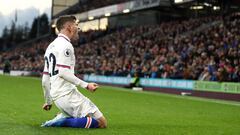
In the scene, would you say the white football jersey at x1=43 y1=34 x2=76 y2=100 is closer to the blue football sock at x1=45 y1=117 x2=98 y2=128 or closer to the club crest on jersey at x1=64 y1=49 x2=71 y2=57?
the club crest on jersey at x1=64 y1=49 x2=71 y2=57

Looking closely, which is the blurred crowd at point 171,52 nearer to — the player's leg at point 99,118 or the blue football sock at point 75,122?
A: the player's leg at point 99,118

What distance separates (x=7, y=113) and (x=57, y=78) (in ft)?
11.2

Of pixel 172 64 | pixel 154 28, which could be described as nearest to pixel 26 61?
pixel 154 28

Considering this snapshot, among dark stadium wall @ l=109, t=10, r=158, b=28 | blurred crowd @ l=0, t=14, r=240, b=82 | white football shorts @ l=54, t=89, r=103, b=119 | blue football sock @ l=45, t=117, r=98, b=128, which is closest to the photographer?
white football shorts @ l=54, t=89, r=103, b=119

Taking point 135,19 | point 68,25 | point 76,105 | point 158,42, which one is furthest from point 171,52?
point 76,105

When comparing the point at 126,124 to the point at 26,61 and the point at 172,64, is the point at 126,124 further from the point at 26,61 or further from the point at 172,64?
the point at 26,61

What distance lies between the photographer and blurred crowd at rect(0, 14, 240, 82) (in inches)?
1123

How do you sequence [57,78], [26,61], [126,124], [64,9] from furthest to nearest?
1. [64,9]
2. [26,61]
3. [126,124]
4. [57,78]

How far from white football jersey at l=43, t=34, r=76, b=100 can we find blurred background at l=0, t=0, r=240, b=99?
16.7 meters

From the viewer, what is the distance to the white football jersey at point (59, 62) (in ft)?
27.3

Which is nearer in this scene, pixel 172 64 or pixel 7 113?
pixel 7 113

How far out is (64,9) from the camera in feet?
249

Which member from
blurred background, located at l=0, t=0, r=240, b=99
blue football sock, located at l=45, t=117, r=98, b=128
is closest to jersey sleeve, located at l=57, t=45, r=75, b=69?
blue football sock, located at l=45, t=117, r=98, b=128

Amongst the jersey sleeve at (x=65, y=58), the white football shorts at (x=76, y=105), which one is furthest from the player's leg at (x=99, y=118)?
the jersey sleeve at (x=65, y=58)
